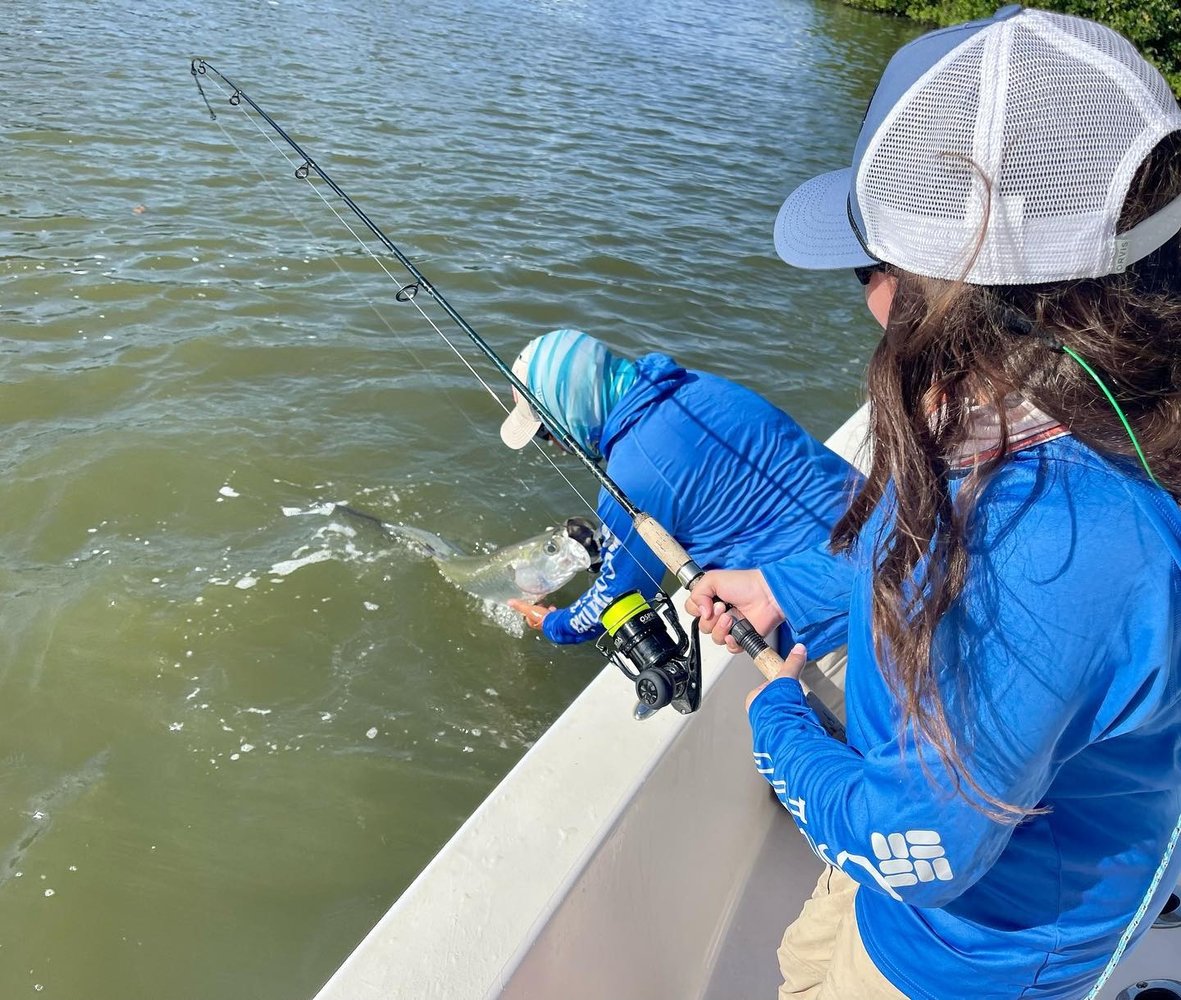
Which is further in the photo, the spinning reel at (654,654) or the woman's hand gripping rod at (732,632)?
the spinning reel at (654,654)

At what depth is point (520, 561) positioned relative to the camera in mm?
4426

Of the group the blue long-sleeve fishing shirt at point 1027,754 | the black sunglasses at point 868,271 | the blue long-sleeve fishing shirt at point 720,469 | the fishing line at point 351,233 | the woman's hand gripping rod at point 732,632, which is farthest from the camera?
the fishing line at point 351,233

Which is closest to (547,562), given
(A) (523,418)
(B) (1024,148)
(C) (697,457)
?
(A) (523,418)

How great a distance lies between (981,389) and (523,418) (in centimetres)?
245

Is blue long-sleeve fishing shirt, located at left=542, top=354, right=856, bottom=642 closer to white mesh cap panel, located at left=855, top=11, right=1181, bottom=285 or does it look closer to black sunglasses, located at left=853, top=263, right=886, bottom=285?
black sunglasses, located at left=853, top=263, right=886, bottom=285

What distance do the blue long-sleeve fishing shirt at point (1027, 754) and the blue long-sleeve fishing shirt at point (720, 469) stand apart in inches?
55.7

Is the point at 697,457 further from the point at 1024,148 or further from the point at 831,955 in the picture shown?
the point at 1024,148

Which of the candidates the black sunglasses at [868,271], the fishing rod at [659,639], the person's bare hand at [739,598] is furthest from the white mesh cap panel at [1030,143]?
the person's bare hand at [739,598]

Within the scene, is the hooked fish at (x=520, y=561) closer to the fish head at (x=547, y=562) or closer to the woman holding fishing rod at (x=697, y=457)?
the fish head at (x=547, y=562)

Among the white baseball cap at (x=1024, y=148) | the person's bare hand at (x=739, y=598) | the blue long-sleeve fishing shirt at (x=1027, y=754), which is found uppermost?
the white baseball cap at (x=1024, y=148)

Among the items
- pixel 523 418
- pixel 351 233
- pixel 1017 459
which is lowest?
pixel 351 233

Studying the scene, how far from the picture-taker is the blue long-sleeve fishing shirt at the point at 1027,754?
39.4 inches

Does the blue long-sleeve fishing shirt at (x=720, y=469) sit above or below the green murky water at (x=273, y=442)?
above

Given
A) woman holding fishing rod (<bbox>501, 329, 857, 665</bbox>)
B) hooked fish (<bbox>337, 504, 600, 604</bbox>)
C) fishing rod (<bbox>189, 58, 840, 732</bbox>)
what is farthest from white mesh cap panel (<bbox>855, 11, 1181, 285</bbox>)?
hooked fish (<bbox>337, 504, 600, 604</bbox>)
